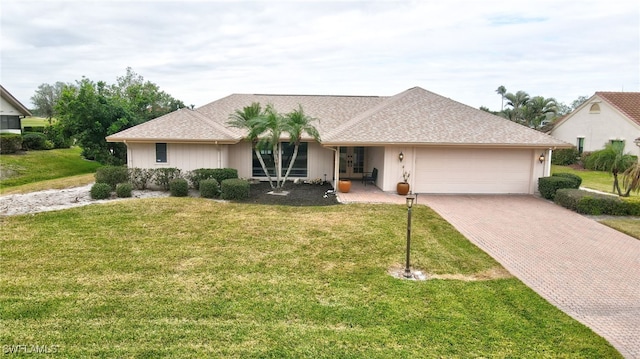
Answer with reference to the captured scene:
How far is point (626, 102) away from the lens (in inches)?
1184

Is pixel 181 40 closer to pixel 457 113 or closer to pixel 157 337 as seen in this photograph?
pixel 457 113

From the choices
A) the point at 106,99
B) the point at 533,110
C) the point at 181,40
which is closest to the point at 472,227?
the point at 181,40

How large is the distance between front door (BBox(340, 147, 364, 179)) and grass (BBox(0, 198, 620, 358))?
964 centimetres

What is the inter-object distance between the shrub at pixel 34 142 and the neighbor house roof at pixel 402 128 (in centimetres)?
1574

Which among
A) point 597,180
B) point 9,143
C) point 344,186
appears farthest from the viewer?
point 9,143

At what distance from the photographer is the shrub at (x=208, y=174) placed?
17.0 meters

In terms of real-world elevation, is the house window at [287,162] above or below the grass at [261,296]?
above

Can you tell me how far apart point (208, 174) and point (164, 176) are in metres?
1.95

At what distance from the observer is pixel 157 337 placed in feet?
18.3

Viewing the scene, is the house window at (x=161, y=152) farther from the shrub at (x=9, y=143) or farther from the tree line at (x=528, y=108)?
the tree line at (x=528, y=108)

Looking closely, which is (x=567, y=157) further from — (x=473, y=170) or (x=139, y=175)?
(x=139, y=175)

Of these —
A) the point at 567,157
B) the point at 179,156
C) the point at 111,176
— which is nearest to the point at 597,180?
the point at 567,157

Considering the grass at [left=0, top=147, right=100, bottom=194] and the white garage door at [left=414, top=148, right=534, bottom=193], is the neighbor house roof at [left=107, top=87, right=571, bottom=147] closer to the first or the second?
the white garage door at [left=414, top=148, right=534, bottom=193]

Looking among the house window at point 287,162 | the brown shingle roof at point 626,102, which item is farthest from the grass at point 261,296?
the brown shingle roof at point 626,102
